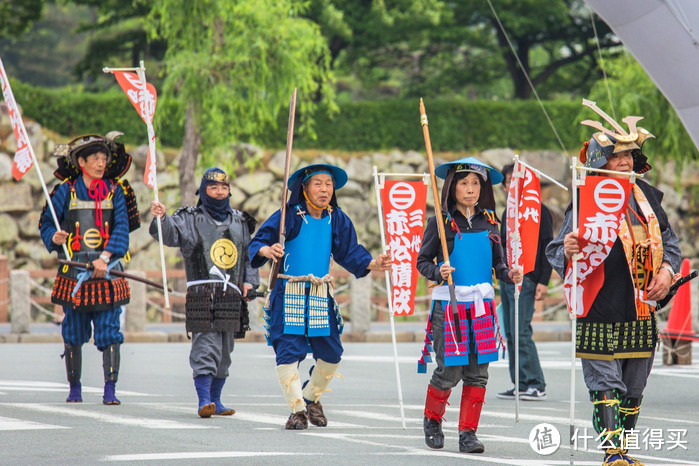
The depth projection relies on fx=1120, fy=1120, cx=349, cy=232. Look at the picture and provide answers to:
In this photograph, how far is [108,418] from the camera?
25.5 feet

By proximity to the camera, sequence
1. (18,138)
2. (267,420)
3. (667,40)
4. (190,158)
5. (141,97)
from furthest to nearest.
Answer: (190,158) → (18,138) → (141,97) → (267,420) → (667,40)

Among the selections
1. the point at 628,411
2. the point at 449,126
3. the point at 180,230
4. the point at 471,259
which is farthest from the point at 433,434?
the point at 449,126

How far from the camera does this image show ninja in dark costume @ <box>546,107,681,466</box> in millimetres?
5918

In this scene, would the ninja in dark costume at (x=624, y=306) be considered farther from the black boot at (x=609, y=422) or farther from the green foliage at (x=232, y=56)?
the green foliage at (x=232, y=56)

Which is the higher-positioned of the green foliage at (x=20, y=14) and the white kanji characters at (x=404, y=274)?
the green foliage at (x=20, y=14)

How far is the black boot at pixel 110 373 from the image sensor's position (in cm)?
872

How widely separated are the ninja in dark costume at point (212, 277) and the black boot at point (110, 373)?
811mm

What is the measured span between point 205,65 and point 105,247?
11.7m

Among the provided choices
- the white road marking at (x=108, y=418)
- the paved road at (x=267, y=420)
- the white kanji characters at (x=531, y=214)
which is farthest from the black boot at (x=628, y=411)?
the white road marking at (x=108, y=418)

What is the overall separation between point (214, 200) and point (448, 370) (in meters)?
2.50

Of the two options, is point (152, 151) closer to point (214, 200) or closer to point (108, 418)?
point (214, 200)

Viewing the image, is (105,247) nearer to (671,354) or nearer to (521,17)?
(671,354)

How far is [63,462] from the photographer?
5926 millimetres

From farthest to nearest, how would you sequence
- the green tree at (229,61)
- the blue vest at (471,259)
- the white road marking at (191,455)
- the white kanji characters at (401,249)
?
the green tree at (229,61)
the white kanji characters at (401,249)
the blue vest at (471,259)
the white road marking at (191,455)
